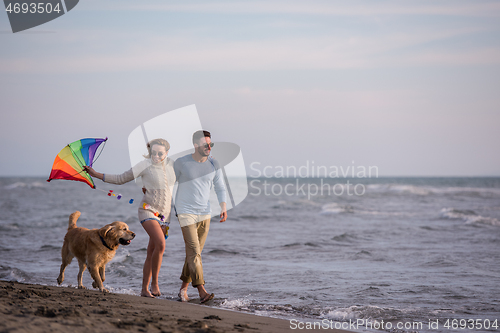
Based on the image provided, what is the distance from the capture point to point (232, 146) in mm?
6141

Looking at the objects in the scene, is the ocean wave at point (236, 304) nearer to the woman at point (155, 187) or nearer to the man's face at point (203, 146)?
the woman at point (155, 187)

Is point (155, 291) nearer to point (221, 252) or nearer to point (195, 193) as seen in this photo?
point (195, 193)

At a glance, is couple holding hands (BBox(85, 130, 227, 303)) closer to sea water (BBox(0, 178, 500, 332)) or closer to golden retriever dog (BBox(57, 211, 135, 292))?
golden retriever dog (BBox(57, 211, 135, 292))

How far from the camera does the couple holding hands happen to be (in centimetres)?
529

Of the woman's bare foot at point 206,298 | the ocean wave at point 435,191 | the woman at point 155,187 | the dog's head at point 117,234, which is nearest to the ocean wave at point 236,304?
the woman's bare foot at point 206,298

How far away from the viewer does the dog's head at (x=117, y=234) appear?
18.0 feet

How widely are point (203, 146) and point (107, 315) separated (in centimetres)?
228

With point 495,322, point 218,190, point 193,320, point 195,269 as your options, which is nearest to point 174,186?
point 218,190

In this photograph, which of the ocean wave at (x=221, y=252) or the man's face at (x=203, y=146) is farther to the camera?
the ocean wave at (x=221, y=252)

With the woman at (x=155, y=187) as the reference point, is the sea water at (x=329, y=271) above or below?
below

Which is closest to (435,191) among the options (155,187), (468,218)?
(468,218)

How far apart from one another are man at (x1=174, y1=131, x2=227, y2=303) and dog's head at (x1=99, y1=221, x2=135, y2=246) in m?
0.74

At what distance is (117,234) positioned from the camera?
18.1 ft

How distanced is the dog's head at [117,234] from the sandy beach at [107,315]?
659 mm
